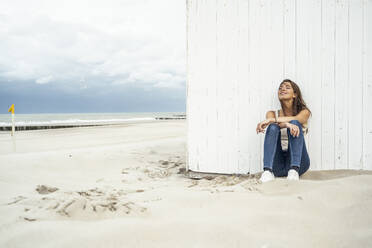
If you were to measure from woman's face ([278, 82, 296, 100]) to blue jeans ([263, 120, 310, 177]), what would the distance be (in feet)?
1.14

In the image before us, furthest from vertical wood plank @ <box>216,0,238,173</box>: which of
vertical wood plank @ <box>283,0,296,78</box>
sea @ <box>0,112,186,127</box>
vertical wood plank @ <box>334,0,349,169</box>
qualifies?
sea @ <box>0,112,186,127</box>

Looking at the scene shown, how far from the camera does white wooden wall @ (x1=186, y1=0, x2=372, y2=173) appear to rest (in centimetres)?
300

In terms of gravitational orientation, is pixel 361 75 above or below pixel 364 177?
above

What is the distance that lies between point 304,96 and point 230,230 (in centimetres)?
220

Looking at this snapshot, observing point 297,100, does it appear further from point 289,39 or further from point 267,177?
point 267,177

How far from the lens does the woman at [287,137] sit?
261 centimetres

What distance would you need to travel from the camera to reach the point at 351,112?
118 inches

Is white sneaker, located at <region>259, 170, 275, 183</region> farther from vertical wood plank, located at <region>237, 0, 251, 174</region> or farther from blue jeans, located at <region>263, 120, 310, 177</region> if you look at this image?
vertical wood plank, located at <region>237, 0, 251, 174</region>

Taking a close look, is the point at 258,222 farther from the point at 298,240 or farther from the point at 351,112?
the point at 351,112

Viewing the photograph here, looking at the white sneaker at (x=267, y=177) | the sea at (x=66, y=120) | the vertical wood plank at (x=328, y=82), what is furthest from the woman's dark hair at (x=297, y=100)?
the sea at (x=66, y=120)

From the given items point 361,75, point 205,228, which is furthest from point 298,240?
point 361,75

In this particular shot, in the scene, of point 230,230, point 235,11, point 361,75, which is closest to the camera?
point 230,230

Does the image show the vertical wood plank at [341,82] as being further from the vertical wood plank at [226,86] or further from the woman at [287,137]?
the vertical wood plank at [226,86]

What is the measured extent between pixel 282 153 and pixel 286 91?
70cm
